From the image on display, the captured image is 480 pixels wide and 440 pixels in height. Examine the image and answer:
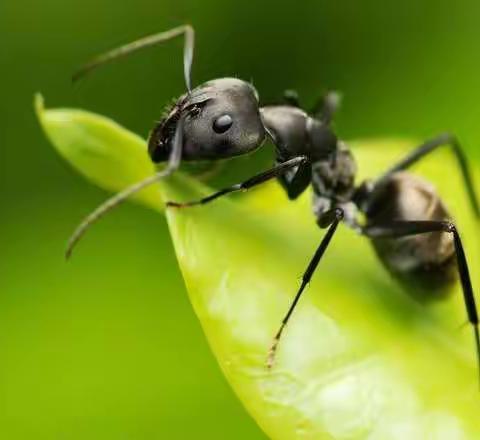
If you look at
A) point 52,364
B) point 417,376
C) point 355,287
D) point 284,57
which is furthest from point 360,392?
point 284,57

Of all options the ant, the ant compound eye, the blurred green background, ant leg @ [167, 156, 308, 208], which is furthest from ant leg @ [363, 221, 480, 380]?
the blurred green background

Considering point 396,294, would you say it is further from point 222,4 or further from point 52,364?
point 222,4

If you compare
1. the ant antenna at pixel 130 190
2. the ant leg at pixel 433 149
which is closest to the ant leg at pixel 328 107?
the ant leg at pixel 433 149

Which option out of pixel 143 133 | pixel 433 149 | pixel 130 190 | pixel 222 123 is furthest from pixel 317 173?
pixel 130 190

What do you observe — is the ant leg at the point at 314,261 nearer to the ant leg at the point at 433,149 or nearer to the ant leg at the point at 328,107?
the ant leg at the point at 433,149

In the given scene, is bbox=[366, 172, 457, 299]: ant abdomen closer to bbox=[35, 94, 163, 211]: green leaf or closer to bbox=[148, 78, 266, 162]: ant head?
bbox=[148, 78, 266, 162]: ant head

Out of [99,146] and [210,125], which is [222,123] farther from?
[99,146]
